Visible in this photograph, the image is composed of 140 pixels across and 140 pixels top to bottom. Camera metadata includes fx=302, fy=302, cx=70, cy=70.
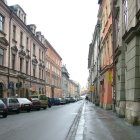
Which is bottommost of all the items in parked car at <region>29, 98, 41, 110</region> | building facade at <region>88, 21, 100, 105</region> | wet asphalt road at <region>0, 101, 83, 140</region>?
wet asphalt road at <region>0, 101, 83, 140</region>

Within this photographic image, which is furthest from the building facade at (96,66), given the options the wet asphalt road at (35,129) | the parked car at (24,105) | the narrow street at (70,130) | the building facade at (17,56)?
the narrow street at (70,130)

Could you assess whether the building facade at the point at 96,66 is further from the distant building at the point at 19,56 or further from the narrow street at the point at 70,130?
the narrow street at the point at 70,130

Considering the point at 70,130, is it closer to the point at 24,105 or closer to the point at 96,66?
the point at 24,105

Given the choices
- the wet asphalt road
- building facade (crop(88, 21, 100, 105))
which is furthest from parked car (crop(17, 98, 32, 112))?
building facade (crop(88, 21, 100, 105))

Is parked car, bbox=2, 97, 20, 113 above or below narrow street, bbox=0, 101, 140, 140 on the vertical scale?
above

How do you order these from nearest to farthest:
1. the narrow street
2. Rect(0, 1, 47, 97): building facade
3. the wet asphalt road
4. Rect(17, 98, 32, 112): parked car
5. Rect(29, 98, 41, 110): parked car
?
the narrow street → the wet asphalt road → Rect(17, 98, 32, 112): parked car → Rect(29, 98, 41, 110): parked car → Rect(0, 1, 47, 97): building facade

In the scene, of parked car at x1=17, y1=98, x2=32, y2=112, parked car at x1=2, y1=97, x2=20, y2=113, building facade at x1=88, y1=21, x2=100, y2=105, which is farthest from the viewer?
building facade at x1=88, y1=21, x2=100, y2=105

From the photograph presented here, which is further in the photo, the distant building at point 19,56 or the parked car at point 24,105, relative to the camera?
the distant building at point 19,56

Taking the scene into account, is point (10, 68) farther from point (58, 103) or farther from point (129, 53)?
point (129, 53)

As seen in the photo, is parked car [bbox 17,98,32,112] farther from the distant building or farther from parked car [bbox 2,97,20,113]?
the distant building

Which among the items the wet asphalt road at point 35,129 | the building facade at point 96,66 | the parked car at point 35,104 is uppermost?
the building facade at point 96,66

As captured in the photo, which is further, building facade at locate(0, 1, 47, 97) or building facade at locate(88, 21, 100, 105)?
building facade at locate(88, 21, 100, 105)

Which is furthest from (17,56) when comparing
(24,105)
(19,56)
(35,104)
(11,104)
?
(11,104)

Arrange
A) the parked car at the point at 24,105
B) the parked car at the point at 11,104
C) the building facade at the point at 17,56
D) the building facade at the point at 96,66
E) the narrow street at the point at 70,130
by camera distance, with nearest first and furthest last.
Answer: the narrow street at the point at 70,130 → the parked car at the point at 11,104 → the parked car at the point at 24,105 → the building facade at the point at 17,56 → the building facade at the point at 96,66
